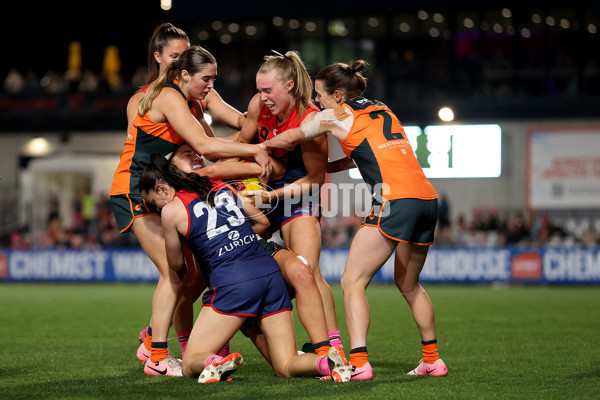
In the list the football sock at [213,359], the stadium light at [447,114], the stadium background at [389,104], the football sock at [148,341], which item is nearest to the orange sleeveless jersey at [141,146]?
the football sock at [148,341]

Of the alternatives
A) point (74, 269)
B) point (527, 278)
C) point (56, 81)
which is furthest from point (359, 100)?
point (56, 81)

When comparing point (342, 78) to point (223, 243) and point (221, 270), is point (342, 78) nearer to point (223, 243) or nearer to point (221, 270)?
point (223, 243)

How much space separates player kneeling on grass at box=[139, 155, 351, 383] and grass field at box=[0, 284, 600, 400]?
182mm

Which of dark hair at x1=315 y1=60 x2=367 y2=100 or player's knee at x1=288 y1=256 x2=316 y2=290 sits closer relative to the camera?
player's knee at x1=288 y1=256 x2=316 y2=290

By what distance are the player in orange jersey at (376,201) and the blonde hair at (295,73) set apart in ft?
0.60

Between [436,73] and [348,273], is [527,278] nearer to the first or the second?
[436,73]

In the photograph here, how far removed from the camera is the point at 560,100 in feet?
77.3

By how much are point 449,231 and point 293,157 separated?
14338 millimetres

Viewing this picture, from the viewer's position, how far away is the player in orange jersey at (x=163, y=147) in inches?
240

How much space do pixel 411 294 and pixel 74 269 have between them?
15.6 m

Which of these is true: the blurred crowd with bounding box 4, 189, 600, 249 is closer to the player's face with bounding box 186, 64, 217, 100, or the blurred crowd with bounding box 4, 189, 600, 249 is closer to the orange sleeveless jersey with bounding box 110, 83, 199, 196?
the orange sleeveless jersey with bounding box 110, 83, 199, 196

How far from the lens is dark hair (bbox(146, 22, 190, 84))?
265 inches

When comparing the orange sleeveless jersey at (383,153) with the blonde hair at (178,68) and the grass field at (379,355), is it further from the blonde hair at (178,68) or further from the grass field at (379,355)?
the grass field at (379,355)

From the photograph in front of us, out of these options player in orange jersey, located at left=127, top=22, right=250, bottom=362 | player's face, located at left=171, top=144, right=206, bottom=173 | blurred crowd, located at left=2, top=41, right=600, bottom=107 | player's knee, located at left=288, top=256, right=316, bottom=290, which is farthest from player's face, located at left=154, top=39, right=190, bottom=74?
blurred crowd, located at left=2, top=41, right=600, bottom=107
